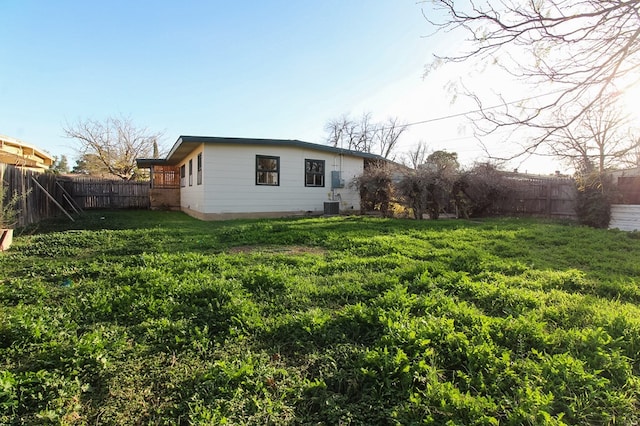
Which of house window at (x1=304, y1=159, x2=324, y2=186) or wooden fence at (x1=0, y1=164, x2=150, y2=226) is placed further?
house window at (x1=304, y1=159, x2=324, y2=186)

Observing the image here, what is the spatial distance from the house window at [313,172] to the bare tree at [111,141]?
20.7 meters

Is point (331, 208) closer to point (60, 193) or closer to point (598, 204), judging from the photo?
point (598, 204)

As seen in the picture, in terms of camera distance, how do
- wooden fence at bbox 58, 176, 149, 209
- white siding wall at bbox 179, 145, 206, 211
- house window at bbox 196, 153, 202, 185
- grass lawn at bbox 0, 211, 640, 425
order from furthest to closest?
1. wooden fence at bbox 58, 176, 149, 209
2. house window at bbox 196, 153, 202, 185
3. white siding wall at bbox 179, 145, 206, 211
4. grass lawn at bbox 0, 211, 640, 425

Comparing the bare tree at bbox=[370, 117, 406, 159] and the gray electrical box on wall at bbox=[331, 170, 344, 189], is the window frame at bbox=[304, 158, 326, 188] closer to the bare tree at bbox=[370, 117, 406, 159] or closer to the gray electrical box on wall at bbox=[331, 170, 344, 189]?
the gray electrical box on wall at bbox=[331, 170, 344, 189]

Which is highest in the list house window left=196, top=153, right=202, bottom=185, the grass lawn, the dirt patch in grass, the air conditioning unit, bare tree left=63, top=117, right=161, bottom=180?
bare tree left=63, top=117, right=161, bottom=180

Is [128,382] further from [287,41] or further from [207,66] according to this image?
[207,66]

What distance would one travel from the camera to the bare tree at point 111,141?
26562 millimetres

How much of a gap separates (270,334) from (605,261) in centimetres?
568

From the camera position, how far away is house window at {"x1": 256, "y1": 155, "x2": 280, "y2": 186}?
12.1 metres

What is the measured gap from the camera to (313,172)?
44.2 feet

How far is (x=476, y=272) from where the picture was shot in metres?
4.25

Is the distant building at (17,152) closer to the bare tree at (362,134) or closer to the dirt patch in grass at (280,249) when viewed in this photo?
the dirt patch in grass at (280,249)

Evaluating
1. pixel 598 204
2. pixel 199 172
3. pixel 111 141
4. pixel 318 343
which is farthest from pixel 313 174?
pixel 111 141

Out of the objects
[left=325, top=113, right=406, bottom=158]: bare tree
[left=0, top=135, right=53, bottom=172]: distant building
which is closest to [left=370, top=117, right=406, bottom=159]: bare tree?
[left=325, top=113, right=406, bottom=158]: bare tree
